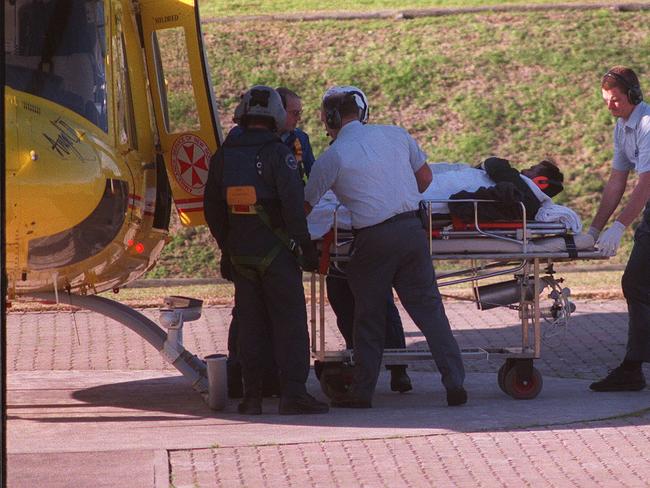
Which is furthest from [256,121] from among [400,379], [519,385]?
[519,385]

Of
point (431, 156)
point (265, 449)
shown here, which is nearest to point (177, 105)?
point (265, 449)

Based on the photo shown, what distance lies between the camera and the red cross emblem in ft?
29.0

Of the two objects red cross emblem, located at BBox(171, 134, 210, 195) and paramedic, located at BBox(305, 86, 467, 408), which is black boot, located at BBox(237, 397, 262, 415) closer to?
paramedic, located at BBox(305, 86, 467, 408)

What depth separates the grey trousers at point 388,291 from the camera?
7.98m

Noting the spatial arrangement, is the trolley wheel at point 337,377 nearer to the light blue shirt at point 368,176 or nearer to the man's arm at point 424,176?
the light blue shirt at point 368,176

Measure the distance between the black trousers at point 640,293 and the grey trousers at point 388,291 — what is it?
49.9 inches

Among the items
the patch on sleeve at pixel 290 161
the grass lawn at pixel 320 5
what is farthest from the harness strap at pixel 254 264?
the grass lawn at pixel 320 5

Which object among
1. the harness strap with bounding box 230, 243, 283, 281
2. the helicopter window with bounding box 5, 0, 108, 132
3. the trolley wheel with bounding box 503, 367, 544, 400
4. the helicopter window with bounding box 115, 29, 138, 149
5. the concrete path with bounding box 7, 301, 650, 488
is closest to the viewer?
the concrete path with bounding box 7, 301, 650, 488

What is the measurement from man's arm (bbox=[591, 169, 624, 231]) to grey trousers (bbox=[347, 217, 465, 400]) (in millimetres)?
1226

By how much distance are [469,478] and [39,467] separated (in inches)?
81.9

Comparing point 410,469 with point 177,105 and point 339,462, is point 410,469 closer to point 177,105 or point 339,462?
point 339,462

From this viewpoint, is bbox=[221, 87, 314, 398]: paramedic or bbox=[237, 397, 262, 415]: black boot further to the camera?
bbox=[221, 87, 314, 398]: paramedic

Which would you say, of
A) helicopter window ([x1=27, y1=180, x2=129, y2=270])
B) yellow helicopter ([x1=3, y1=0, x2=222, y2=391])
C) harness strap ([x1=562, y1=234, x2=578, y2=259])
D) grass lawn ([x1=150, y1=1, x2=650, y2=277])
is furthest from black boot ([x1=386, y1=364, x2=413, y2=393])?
grass lawn ([x1=150, y1=1, x2=650, y2=277])

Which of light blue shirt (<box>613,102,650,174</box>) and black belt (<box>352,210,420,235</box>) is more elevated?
light blue shirt (<box>613,102,650,174</box>)
